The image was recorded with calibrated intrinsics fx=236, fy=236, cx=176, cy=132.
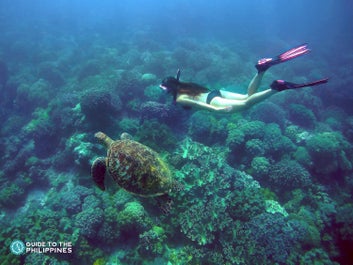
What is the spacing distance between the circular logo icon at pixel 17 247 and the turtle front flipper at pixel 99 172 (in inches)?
142

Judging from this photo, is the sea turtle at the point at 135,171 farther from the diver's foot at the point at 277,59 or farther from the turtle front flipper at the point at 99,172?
the diver's foot at the point at 277,59

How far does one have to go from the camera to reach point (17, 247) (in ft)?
21.0

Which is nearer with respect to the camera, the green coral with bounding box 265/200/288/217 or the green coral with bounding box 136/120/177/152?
the green coral with bounding box 265/200/288/217

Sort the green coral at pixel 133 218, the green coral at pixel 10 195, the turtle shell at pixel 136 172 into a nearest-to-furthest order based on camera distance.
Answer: the turtle shell at pixel 136 172 < the green coral at pixel 133 218 < the green coral at pixel 10 195

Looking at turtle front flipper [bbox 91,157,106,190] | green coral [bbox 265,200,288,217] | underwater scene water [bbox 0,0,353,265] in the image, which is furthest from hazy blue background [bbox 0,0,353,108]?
turtle front flipper [bbox 91,157,106,190]

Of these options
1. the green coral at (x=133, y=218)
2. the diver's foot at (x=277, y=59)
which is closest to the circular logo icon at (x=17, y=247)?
the green coral at (x=133, y=218)

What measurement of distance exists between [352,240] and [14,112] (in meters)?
19.2

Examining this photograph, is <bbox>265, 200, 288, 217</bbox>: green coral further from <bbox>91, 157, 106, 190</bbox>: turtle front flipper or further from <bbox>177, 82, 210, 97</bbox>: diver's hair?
<bbox>91, 157, 106, 190</bbox>: turtle front flipper

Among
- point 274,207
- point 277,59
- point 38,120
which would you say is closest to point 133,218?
point 274,207

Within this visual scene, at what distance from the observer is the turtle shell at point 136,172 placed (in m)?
4.65

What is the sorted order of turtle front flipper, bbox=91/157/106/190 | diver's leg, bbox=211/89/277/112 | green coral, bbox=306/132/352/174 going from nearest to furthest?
turtle front flipper, bbox=91/157/106/190 < diver's leg, bbox=211/89/277/112 < green coral, bbox=306/132/352/174

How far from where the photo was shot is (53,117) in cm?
1218

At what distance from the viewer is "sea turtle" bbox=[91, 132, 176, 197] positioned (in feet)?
15.3

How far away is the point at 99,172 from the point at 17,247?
381cm
